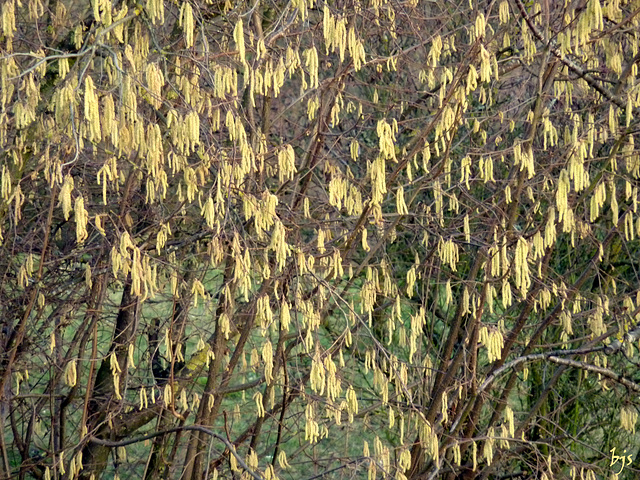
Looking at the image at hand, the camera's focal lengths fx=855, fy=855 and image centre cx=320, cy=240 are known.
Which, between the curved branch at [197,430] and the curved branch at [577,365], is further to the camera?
the curved branch at [577,365]

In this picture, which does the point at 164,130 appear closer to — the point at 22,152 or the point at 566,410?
the point at 22,152

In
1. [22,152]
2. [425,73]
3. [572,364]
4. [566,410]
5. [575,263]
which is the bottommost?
[566,410]

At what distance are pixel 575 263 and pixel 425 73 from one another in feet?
5.65

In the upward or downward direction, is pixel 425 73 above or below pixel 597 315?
above

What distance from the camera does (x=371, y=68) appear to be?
235 inches

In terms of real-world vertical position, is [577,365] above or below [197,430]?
above

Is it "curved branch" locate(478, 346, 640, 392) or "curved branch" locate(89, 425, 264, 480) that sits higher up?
"curved branch" locate(478, 346, 640, 392)

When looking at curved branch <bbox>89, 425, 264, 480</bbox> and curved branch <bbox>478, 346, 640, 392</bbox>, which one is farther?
curved branch <bbox>478, 346, 640, 392</bbox>

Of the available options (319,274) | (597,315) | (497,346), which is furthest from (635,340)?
(319,274)

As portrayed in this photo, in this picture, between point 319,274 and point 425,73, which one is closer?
point 319,274

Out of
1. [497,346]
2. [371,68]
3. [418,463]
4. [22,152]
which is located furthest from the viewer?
[371,68]

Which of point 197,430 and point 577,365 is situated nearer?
point 197,430

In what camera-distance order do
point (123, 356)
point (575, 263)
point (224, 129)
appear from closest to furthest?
point (123, 356), point (224, 129), point (575, 263)

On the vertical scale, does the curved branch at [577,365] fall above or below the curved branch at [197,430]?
above
